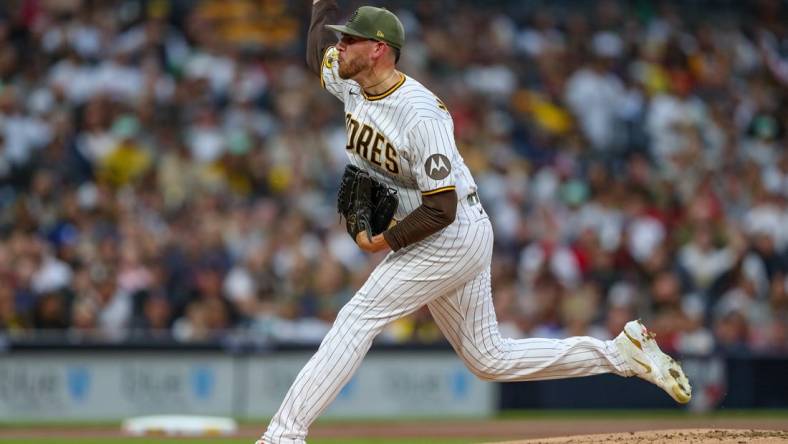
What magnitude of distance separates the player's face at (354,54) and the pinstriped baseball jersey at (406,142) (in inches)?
6.0

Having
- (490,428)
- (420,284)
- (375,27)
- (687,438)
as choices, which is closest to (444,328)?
(420,284)

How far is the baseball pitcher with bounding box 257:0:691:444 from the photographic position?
18.8ft

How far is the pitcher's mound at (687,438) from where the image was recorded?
20.9ft

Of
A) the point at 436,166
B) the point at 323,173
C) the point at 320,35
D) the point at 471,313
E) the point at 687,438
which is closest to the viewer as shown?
the point at 436,166

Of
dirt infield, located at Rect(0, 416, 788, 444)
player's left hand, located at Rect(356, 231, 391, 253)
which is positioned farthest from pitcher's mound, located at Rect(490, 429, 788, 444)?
dirt infield, located at Rect(0, 416, 788, 444)

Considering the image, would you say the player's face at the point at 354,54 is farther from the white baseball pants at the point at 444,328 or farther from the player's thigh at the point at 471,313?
the player's thigh at the point at 471,313

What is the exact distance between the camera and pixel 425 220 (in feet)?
18.9

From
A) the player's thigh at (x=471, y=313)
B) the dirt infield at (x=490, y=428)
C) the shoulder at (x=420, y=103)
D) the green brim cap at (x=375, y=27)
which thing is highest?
the green brim cap at (x=375, y=27)

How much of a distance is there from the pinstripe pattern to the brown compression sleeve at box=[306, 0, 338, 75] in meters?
0.22

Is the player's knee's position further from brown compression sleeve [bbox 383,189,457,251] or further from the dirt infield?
the dirt infield

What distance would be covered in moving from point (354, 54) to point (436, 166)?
64 centimetres

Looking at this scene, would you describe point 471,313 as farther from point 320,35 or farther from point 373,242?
point 320,35

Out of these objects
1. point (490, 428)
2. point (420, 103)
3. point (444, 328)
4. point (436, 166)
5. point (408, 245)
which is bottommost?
point (490, 428)

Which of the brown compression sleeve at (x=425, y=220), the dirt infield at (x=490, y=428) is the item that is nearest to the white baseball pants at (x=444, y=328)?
the brown compression sleeve at (x=425, y=220)
